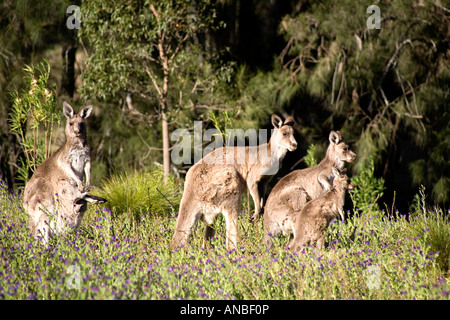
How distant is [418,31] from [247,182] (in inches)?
241

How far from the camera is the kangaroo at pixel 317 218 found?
6.08 m

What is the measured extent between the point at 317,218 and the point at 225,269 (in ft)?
4.01

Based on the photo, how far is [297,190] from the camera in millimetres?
6945

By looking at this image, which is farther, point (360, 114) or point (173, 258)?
point (360, 114)

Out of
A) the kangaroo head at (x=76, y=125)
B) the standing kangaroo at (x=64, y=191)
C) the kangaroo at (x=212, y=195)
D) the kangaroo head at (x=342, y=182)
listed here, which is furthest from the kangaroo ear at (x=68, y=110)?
the kangaroo head at (x=342, y=182)

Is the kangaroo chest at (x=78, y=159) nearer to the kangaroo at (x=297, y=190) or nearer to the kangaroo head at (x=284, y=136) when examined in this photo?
the kangaroo at (x=297, y=190)

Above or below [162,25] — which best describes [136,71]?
below

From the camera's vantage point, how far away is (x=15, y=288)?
4527 millimetres

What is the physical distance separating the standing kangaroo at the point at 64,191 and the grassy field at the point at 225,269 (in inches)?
7.4

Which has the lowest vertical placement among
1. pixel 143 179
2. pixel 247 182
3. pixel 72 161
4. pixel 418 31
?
pixel 143 179

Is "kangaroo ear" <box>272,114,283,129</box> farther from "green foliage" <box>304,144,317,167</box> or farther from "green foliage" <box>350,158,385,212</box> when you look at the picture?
"green foliage" <box>350,158,385,212</box>

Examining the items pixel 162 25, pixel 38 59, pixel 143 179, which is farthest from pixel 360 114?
pixel 38 59

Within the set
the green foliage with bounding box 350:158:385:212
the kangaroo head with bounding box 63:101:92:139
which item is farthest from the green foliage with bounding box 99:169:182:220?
the green foliage with bounding box 350:158:385:212
